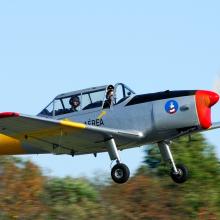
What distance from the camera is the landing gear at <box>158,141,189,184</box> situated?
67.6 ft

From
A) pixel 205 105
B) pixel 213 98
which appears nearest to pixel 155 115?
pixel 205 105

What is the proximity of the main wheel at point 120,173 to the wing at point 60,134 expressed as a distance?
0.64 metres

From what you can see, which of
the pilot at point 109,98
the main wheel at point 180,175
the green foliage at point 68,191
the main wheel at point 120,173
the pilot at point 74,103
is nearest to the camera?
the main wheel at point 120,173

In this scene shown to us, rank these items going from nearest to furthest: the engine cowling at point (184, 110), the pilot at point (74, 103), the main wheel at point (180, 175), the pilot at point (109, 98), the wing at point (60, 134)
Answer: the wing at point (60, 134), the engine cowling at point (184, 110), the pilot at point (109, 98), the pilot at point (74, 103), the main wheel at point (180, 175)

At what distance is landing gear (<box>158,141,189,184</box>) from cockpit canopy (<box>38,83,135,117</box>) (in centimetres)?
169

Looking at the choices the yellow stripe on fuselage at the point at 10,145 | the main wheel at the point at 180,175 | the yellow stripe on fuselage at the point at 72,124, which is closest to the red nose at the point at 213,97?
the main wheel at the point at 180,175

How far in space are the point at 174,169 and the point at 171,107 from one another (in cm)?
201

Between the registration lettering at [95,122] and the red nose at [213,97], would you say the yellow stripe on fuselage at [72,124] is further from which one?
the red nose at [213,97]

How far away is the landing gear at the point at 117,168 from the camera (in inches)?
782

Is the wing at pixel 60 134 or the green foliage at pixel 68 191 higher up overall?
the wing at pixel 60 134

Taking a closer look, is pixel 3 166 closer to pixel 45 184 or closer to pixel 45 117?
pixel 45 184

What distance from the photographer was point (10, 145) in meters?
21.6

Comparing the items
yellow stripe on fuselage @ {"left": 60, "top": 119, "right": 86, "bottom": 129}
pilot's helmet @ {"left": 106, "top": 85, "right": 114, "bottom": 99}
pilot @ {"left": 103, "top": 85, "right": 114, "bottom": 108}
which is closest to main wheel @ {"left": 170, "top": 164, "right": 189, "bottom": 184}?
pilot @ {"left": 103, "top": 85, "right": 114, "bottom": 108}

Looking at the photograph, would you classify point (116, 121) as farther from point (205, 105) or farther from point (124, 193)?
point (124, 193)
